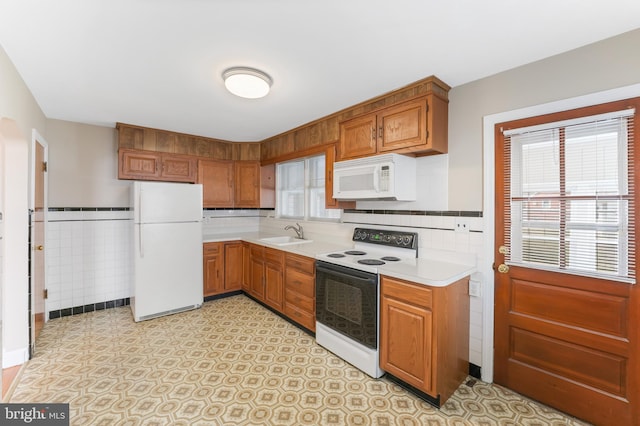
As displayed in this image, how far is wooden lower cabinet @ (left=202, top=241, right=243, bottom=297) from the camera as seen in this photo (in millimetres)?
3900

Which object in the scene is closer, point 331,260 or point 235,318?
point 331,260

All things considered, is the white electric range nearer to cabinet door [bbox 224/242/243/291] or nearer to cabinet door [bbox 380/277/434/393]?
cabinet door [bbox 380/277/434/393]

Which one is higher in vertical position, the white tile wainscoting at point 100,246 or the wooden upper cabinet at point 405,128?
the wooden upper cabinet at point 405,128

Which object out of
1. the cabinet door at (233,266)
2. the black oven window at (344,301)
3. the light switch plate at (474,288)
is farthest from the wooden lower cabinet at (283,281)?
the light switch plate at (474,288)

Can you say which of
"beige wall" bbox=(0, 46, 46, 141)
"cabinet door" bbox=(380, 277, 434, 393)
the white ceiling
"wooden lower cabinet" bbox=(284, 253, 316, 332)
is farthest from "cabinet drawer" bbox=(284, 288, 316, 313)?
"beige wall" bbox=(0, 46, 46, 141)

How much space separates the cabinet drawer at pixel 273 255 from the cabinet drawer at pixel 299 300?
35cm

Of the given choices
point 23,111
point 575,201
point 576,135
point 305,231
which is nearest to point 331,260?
point 305,231

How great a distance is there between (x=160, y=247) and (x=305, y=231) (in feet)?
5.86

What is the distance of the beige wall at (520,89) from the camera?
5.61 ft

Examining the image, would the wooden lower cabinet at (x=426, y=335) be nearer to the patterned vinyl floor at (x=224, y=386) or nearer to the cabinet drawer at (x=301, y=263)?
the patterned vinyl floor at (x=224, y=386)

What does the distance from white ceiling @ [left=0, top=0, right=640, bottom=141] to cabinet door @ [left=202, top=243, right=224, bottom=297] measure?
2.02 meters

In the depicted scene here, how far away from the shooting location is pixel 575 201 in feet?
6.04

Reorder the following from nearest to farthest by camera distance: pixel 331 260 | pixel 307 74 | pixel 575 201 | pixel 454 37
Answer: pixel 454 37
pixel 575 201
pixel 307 74
pixel 331 260

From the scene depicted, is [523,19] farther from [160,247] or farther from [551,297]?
[160,247]
